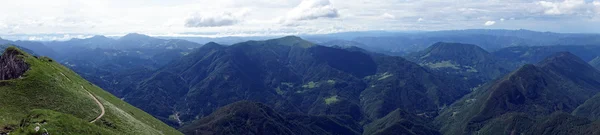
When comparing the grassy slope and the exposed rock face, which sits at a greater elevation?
the exposed rock face

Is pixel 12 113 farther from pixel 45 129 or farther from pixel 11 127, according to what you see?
pixel 45 129

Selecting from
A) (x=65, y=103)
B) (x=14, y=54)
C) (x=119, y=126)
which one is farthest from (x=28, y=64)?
(x=119, y=126)

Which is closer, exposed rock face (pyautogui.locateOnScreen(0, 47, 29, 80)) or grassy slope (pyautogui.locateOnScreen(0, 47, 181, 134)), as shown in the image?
grassy slope (pyautogui.locateOnScreen(0, 47, 181, 134))

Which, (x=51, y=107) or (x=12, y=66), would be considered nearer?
(x=51, y=107)

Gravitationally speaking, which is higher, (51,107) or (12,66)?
(12,66)
